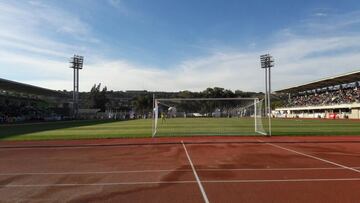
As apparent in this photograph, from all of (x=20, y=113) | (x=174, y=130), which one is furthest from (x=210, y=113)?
(x=20, y=113)

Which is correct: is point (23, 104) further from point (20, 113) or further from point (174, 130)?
point (174, 130)

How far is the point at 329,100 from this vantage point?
91.4 m

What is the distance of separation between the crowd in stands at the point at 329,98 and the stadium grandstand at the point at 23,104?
6091 cm

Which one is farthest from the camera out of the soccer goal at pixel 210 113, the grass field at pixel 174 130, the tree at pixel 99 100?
the tree at pixel 99 100

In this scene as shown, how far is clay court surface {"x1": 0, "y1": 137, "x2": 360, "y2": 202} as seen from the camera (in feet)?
31.2

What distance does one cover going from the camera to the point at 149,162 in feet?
51.2

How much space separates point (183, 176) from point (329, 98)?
3462 inches

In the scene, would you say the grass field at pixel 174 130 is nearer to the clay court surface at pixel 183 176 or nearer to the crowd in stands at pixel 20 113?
the clay court surface at pixel 183 176

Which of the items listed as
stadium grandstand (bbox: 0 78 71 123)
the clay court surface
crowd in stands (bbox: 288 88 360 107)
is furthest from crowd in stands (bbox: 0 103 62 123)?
crowd in stands (bbox: 288 88 360 107)

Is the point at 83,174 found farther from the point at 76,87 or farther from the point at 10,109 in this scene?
the point at 76,87

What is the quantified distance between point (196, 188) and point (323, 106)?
85.6 metres

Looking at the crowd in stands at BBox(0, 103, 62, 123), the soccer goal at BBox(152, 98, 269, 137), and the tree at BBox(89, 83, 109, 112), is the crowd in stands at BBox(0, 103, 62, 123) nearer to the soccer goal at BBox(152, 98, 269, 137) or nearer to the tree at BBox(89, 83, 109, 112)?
the soccer goal at BBox(152, 98, 269, 137)

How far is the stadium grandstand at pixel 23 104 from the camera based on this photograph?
74512 millimetres

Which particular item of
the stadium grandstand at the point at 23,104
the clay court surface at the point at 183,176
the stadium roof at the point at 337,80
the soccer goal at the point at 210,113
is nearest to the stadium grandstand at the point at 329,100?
the stadium roof at the point at 337,80
